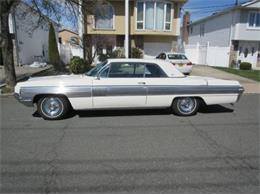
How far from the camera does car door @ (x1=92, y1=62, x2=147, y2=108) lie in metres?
5.92

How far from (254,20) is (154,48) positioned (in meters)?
9.68

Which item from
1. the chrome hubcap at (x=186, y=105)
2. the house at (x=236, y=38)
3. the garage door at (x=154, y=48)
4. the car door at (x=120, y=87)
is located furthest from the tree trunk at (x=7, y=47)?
the house at (x=236, y=38)

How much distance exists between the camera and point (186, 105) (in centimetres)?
651

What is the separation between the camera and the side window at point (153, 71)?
6.25 metres

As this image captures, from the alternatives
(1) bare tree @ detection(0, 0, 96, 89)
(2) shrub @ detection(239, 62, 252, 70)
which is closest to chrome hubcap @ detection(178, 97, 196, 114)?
(1) bare tree @ detection(0, 0, 96, 89)

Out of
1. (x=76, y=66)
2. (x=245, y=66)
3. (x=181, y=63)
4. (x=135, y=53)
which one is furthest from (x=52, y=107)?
(x=245, y=66)

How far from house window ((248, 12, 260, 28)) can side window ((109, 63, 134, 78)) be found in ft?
65.7

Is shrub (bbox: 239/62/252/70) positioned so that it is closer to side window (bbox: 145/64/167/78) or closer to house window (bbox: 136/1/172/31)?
house window (bbox: 136/1/172/31)

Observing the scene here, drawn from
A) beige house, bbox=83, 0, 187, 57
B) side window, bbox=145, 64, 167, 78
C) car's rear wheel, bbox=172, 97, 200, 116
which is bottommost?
car's rear wheel, bbox=172, 97, 200, 116

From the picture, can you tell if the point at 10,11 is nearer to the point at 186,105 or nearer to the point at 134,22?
the point at 186,105

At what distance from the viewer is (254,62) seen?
22.9 metres

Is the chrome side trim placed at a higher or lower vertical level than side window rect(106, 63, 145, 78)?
lower

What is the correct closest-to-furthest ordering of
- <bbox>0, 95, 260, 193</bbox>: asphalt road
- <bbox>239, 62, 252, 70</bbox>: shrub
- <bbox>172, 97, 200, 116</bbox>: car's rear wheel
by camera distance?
<bbox>0, 95, 260, 193</bbox>: asphalt road < <bbox>172, 97, 200, 116</bbox>: car's rear wheel < <bbox>239, 62, 252, 70</bbox>: shrub

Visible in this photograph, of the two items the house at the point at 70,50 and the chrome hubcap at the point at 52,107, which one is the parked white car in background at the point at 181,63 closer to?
the house at the point at 70,50
